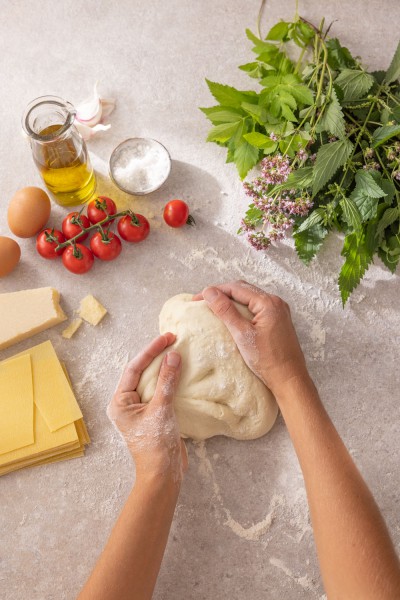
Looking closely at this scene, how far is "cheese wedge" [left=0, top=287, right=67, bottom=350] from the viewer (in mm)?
2041

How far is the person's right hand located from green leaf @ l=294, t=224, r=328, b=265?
208 millimetres

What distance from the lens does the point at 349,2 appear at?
7.70 ft

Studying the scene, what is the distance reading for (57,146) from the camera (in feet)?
6.27

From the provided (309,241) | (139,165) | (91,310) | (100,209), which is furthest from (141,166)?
(309,241)

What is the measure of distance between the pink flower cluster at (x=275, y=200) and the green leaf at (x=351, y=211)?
0.11 m

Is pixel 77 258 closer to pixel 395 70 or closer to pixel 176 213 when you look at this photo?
pixel 176 213

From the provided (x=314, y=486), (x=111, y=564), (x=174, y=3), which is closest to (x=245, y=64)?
(x=174, y=3)

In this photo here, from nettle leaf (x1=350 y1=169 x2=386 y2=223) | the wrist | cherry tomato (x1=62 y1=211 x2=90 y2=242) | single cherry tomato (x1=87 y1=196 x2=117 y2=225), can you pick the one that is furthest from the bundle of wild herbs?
cherry tomato (x1=62 y1=211 x2=90 y2=242)

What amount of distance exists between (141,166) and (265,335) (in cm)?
79

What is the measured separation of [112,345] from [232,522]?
0.72m

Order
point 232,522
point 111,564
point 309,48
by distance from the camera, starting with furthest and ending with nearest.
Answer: point 309,48 → point 232,522 → point 111,564

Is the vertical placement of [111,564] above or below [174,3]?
below

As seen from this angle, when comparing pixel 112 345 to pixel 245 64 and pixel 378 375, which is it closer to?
pixel 378 375

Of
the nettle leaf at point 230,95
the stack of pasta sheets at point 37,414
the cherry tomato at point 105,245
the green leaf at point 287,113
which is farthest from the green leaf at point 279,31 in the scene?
the stack of pasta sheets at point 37,414
